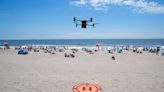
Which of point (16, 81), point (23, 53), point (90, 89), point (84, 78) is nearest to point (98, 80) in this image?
point (84, 78)

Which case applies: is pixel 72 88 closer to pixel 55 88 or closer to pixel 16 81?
pixel 55 88

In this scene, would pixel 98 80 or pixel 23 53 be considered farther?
pixel 23 53

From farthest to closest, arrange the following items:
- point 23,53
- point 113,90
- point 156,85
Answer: point 23,53, point 156,85, point 113,90

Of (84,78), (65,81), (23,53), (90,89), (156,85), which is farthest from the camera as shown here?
(23,53)

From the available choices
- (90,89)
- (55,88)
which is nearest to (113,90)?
(90,89)

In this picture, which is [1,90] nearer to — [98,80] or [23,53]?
[98,80]

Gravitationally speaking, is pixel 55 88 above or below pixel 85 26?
below

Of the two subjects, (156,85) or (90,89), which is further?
(156,85)

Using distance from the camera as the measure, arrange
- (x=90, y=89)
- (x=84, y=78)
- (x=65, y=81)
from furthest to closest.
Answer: (x=84, y=78)
(x=65, y=81)
(x=90, y=89)

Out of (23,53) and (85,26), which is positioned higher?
(85,26)
